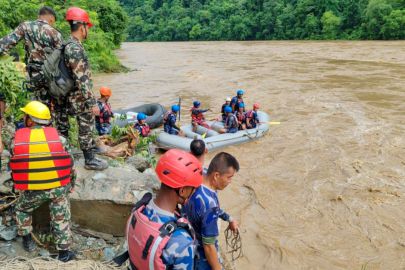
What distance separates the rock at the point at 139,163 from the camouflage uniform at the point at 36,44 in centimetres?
171

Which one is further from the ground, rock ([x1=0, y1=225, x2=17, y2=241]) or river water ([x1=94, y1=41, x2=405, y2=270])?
rock ([x1=0, y1=225, x2=17, y2=241])

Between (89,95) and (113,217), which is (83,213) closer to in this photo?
(113,217)

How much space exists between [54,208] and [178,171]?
1423 millimetres

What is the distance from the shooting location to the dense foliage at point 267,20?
34719 mm

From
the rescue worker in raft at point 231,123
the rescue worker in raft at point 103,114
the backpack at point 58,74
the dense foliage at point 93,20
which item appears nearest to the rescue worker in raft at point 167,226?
the backpack at point 58,74

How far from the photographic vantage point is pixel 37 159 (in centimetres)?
243

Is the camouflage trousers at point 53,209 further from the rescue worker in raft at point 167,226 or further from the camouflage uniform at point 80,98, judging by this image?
the rescue worker in raft at point 167,226

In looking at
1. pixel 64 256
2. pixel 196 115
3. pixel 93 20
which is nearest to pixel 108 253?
pixel 64 256

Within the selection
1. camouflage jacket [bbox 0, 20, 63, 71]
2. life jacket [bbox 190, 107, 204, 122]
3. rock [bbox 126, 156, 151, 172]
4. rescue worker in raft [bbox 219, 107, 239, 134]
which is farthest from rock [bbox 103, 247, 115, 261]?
life jacket [bbox 190, 107, 204, 122]

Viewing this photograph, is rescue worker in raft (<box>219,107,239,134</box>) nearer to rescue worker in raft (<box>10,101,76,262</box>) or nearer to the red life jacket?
the red life jacket

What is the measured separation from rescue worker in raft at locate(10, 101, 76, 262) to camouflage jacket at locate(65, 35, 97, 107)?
0.62 meters

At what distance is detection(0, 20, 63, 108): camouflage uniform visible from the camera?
10.9 feet

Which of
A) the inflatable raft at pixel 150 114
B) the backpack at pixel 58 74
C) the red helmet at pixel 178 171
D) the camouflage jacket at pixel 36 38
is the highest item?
the camouflage jacket at pixel 36 38

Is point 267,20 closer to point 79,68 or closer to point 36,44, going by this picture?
point 36,44
